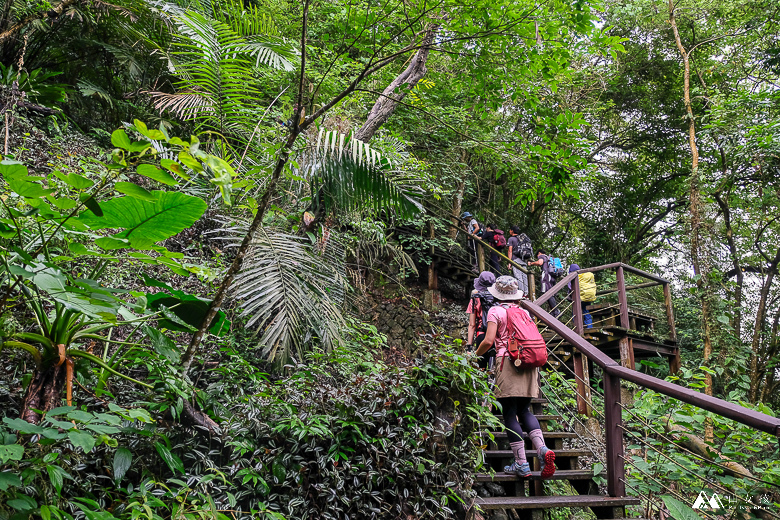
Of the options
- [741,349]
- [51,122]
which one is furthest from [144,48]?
[741,349]

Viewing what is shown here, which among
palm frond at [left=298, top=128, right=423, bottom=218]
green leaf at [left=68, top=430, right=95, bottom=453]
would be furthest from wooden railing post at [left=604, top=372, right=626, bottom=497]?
green leaf at [left=68, top=430, right=95, bottom=453]

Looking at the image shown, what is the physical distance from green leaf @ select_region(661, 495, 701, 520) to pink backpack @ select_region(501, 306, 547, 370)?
1.33 metres

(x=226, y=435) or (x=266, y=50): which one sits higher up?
(x=266, y=50)

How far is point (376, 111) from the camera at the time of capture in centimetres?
580

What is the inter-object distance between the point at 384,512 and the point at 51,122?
22.4 feet

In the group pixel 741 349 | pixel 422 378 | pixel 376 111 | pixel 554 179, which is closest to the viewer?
pixel 422 378

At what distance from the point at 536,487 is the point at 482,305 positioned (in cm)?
223

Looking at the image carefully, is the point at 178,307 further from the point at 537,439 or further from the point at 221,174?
the point at 537,439

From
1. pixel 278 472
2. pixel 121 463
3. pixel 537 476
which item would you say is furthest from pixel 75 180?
pixel 537 476

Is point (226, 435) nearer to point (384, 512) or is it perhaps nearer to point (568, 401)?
point (384, 512)

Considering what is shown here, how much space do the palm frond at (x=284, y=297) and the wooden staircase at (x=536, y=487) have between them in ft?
5.28

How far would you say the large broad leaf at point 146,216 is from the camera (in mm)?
1826

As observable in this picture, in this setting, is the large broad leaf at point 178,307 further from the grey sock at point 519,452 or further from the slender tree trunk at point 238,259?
the grey sock at point 519,452

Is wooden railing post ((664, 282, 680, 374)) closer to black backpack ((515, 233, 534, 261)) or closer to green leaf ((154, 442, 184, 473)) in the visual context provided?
black backpack ((515, 233, 534, 261))
